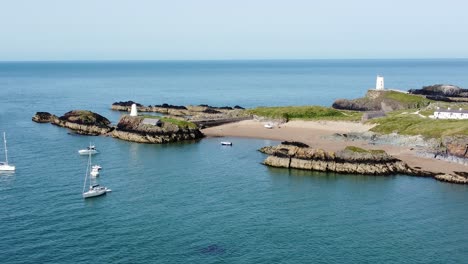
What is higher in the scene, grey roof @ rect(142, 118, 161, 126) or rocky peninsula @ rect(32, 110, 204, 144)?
grey roof @ rect(142, 118, 161, 126)

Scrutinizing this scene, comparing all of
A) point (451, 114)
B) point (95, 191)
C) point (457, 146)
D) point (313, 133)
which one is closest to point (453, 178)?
point (457, 146)

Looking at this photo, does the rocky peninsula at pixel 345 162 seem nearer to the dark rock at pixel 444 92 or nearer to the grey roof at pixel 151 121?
the grey roof at pixel 151 121


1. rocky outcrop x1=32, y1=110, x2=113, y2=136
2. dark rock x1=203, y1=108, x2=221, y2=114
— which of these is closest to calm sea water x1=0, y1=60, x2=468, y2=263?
rocky outcrop x1=32, y1=110, x2=113, y2=136

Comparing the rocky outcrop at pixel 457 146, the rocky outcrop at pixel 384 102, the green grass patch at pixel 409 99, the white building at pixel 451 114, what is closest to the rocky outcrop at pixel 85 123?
the rocky outcrop at pixel 457 146

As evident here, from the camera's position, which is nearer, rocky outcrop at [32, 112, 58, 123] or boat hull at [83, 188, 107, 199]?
boat hull at [83, 188, 107, 199]

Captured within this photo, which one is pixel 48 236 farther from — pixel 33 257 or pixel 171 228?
pixel 171 228

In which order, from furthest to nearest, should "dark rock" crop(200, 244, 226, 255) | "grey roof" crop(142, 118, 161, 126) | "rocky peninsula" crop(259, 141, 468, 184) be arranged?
Result: "grey roof" crop(142, 118, 161, 126) < "rocky peninsula" crop(259, 141, 468, 184) < "dark rock" crop(200, 244, 226, 255)

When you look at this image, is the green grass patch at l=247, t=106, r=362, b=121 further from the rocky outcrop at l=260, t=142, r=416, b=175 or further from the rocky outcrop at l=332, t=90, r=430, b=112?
the rocky outcrop at l=260, t=142, r=416, b=175
